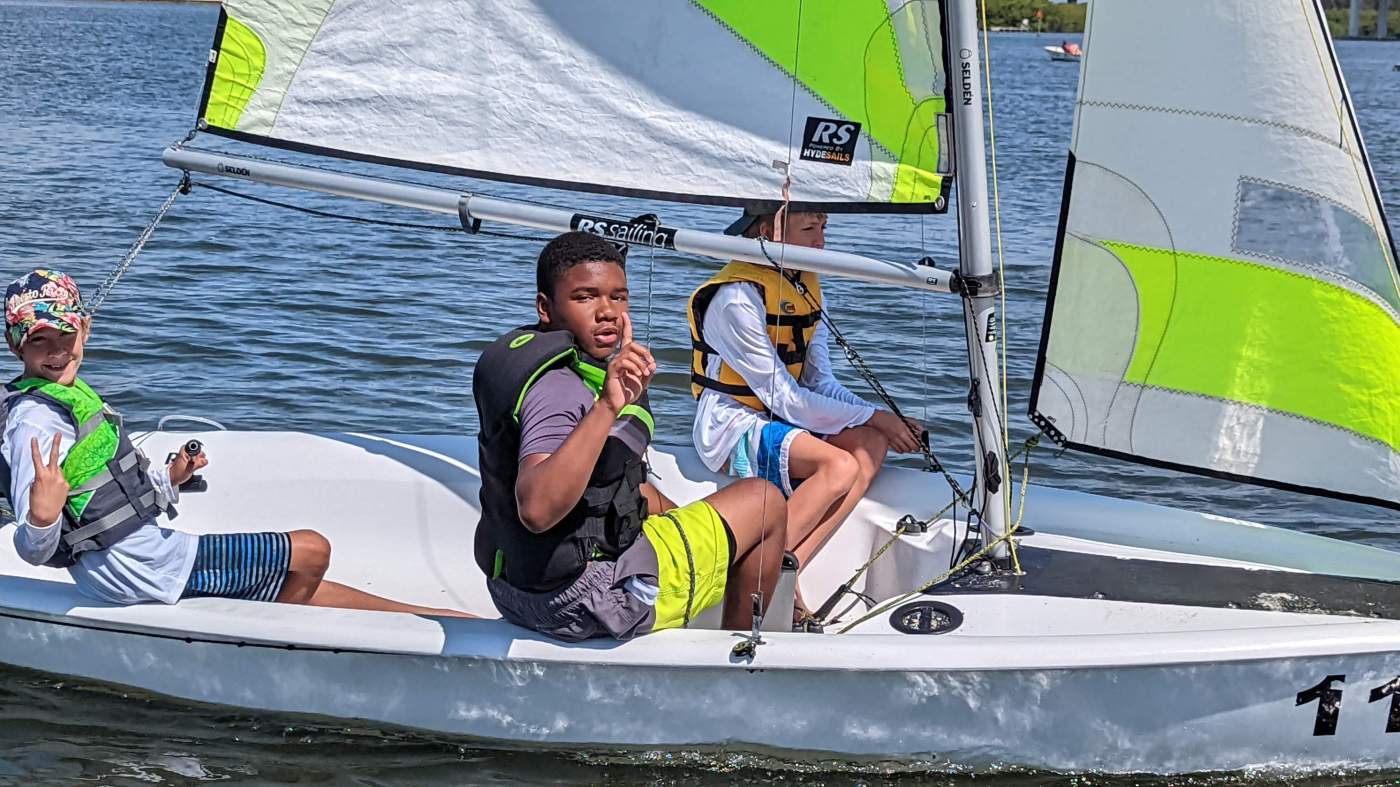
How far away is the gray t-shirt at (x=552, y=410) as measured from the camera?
3.19 m

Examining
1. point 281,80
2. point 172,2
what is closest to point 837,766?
point 281,80

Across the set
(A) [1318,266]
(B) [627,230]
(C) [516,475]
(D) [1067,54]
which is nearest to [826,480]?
(B) [627,230]

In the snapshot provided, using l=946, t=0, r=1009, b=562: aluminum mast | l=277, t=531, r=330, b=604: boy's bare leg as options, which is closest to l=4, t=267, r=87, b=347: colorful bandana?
l=277, t=531, r=330, b=604: boy's bare leg

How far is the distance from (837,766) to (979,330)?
1.11 meters

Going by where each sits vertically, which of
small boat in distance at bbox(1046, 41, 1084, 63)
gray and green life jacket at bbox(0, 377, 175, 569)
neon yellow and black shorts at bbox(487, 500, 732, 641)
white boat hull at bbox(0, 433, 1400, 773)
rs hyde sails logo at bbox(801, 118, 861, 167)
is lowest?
white boat hull at bbox(0, 433, 1400, 773)

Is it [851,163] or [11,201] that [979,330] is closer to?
[851,163]

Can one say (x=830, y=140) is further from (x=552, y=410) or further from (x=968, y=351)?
(x=552, y=410)

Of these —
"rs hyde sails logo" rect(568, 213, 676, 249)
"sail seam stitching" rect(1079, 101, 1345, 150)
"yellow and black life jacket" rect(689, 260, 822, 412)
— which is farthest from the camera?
"yellow and black life jacket" rect(689, 260, 822, 412)

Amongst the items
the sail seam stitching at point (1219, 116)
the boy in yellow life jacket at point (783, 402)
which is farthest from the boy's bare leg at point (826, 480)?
the sail seam stitching at point (1219, 116)

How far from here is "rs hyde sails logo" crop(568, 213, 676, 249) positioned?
4.01 meters

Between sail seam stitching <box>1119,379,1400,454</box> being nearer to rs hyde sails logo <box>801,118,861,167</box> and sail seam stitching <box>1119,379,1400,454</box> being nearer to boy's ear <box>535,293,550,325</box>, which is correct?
rs hyde sails logo <box>801,118,861,167</box>

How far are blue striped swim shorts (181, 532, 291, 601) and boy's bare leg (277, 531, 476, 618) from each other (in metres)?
0.02

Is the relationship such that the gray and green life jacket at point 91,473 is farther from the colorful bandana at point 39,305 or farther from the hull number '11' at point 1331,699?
the hull number '11' at point 1331,699

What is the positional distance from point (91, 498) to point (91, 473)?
0.18 feet
